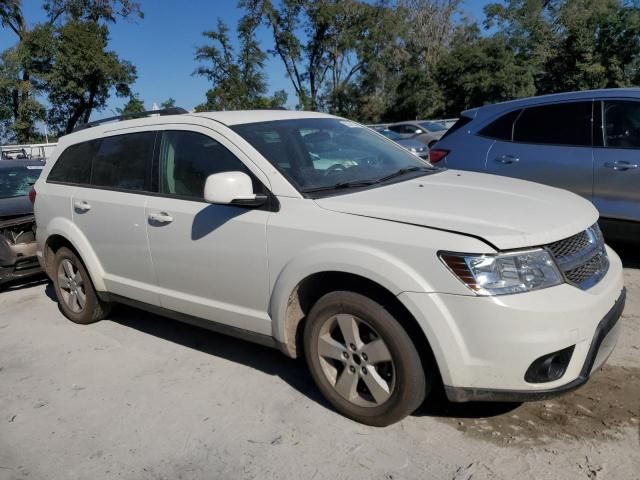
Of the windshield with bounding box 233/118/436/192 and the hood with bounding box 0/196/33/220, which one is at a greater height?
the windshield with bounding box 233/118/436/192

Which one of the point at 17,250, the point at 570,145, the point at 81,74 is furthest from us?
the point at 81,74

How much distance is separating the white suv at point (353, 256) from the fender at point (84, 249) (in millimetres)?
14

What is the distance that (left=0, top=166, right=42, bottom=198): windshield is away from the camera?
7543mm

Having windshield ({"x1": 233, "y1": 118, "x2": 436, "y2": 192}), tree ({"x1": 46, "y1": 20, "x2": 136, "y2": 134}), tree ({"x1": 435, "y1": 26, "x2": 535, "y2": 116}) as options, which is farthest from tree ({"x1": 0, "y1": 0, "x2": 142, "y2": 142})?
windshield ({"x1": 233, "y1": 118, "x2": 436, "y2": 192})

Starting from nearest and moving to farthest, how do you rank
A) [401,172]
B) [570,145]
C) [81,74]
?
1. [401,172]
2. [570,145]
3. [81,74]

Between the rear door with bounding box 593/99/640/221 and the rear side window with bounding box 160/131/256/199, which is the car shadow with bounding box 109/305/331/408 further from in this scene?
the rear door with bounding box 593/99/640/221

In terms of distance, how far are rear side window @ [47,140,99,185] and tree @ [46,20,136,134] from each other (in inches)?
1222

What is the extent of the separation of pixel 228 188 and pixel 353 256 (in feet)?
2.66

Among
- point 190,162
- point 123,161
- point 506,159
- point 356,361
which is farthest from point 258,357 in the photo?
point 506,159

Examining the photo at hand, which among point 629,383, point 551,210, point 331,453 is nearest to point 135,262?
point 331,453

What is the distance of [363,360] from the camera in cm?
304

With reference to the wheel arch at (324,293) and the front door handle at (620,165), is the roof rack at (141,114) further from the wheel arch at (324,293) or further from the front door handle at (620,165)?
the front door handle at (620,165)

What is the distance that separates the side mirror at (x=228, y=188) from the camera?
3.20 m

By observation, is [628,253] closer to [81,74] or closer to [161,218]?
[161,218]
